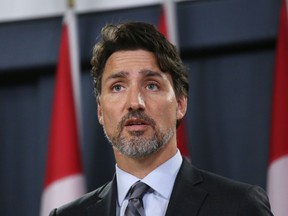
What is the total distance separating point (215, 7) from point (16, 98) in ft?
2.30

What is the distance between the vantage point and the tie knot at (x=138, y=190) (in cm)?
120

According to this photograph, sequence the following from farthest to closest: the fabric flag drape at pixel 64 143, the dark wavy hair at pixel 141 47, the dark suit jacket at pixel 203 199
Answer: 1. the fabric flag drape at pixel 64 143
2. the dark wavy hair at pixel 141 47
3. the dark suit jacket at pixel 203 199

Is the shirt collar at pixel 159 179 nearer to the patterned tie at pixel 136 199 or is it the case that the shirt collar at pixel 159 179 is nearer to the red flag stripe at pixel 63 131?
the patterned tie at pixel 136 199

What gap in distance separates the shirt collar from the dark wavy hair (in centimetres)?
14

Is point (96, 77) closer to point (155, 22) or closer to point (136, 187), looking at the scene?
point (136, 187)

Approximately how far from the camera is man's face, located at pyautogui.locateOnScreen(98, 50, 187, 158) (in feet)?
3.91

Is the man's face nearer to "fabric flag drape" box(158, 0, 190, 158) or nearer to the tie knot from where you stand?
the tie knot

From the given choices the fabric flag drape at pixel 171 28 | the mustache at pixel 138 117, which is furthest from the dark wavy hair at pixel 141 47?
the fabric flag drape at pixel 171 28

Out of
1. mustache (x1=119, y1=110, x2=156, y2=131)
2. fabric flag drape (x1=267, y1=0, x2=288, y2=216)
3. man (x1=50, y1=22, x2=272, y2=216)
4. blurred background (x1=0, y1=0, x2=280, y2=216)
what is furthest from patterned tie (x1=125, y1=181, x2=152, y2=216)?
blurred background (x1=0, y1=0, x2=280, y2=216)

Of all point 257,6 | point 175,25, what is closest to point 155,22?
point 175,25

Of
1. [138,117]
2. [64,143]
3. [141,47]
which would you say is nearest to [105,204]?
[138,117]

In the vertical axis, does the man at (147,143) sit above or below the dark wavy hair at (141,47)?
below

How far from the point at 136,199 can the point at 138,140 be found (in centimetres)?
10

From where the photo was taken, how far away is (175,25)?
197 centimetres
